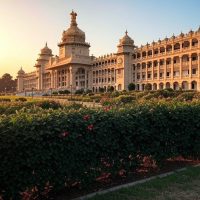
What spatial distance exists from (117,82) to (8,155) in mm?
72788

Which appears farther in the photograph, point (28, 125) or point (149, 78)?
point (149, 78)

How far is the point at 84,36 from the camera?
3863 inches

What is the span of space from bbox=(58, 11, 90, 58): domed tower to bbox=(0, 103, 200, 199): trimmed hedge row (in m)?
89.0

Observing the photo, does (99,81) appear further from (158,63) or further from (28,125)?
(28,125)

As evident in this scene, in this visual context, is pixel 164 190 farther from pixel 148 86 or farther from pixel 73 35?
pixel 73 35

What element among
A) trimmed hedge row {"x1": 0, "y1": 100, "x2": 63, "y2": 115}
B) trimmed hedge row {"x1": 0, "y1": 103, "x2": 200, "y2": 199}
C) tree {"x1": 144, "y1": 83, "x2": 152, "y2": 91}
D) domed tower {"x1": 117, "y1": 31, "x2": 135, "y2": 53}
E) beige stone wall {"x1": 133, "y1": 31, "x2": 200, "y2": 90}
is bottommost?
trimmed hedge row {"x1": 0, "y1": 103, "x2": 200, "y2": 199}

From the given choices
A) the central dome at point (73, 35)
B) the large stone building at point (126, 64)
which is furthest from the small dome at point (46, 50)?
the central dome at point (73, 35)

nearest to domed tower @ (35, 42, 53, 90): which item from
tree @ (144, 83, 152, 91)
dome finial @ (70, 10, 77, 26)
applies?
dome finial @ (70, 10, 77, 26)

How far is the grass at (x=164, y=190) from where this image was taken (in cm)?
562

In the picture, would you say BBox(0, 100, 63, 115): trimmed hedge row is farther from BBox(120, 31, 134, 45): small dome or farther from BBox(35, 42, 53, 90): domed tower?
BBox(35, 42, 53, 90): domed tower

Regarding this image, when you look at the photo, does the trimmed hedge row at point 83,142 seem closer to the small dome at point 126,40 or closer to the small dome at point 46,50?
the small dome at point 126,40

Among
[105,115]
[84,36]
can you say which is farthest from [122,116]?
[84,36]

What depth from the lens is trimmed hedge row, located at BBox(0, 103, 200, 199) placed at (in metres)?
5.04

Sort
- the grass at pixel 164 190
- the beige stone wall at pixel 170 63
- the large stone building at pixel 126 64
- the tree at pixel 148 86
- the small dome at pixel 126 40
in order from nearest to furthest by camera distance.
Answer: the grass at pixel 164 190
the beige stone wall at pixel 170 63
the large stone building at pixel 126 64
the tree at pixel 148 86
the small dome at pixel 126 40
